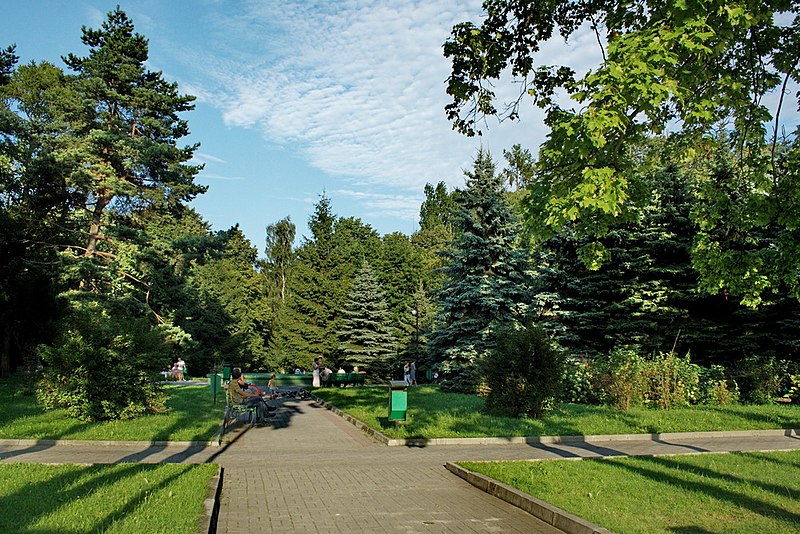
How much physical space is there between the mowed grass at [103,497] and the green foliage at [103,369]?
16.3ft

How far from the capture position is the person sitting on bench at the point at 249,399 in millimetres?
14948

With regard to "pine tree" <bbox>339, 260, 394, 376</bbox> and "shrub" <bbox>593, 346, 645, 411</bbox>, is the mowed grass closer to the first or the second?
"shrub" <bbox>593, 346, 645, 411</bbox>

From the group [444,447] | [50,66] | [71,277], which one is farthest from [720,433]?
[50,66]

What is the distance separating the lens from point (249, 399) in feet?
50.2

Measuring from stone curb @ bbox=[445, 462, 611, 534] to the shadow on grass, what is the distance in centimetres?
215

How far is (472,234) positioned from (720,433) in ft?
52.3

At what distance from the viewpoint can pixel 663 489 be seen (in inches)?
291

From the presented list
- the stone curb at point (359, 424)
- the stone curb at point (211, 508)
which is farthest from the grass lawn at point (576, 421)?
the stone curb at point (211, 508)

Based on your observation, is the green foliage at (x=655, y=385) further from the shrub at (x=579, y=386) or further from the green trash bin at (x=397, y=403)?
the green trash bin at (x=397, y=403)

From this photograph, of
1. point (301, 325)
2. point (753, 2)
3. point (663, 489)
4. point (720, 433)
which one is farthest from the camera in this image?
point (301, 325)

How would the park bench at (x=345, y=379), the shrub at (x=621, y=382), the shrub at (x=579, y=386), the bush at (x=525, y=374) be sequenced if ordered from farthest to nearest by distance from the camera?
1. the park bench at (x=345, y=379)
2. the shrub at (x=579, y=386)
3. the shrub at (x=621, y=382)
4. the bush at (x=525, y=374)

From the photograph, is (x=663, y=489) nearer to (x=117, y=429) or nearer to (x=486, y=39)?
(x=486, y=39)

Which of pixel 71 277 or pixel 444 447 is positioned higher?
pixel 71 277

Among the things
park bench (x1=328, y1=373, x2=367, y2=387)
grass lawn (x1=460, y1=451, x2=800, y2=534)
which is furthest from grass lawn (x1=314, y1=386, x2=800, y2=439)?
park bench (x1=328, y1=373, x2=367, y2=387)
